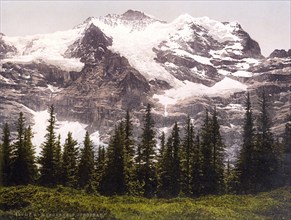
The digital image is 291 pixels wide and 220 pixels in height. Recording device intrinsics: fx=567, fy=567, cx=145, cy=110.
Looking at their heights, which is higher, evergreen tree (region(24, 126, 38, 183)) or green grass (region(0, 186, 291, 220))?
evergreen tree (region(24, 126, 38, 183))

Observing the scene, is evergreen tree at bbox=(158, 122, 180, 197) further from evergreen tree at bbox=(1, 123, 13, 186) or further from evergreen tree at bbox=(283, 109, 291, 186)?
evergreen tree at bbox=(1, 123, 13, 186)

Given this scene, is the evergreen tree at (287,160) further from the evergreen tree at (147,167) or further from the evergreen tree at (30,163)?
the evergreen tree at (30,163)

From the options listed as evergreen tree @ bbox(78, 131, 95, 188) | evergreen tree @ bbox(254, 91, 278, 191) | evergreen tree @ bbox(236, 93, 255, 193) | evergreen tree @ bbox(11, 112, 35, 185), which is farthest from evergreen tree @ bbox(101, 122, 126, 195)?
evergreen tree @ bbox(254, 91, 278, 191)

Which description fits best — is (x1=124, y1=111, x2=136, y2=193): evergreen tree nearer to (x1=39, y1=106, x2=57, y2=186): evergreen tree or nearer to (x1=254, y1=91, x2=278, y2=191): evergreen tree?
(x1=39, y1=106, x2=57, y2=186): evergreen tree

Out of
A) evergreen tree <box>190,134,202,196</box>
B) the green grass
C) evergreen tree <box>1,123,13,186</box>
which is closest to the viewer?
the green grass

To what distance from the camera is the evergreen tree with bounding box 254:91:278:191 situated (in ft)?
215

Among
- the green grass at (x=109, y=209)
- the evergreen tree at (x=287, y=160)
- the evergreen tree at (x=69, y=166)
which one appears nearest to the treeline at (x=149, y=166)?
the evergreen tree at (x=69, y=166)

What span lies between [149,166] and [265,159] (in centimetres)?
1404

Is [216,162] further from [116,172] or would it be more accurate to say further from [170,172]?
[116,172]

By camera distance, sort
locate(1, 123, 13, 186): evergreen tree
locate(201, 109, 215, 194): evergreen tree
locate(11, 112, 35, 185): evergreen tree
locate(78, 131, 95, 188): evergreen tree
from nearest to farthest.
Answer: locate(1, 123, 13, 186): evergreen tree → locate(11, 112, 35, 185): evergreen tree → locate(201, 109, 215, 194): evergreen tree → locate(78, 131, 95, 188): evergreen tree

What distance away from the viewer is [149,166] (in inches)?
2709

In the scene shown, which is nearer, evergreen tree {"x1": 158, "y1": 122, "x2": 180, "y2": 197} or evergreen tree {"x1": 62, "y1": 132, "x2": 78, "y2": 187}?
evergreen tree {"x1": 62, "y1": 132, "x2": 78, "y2": 187}

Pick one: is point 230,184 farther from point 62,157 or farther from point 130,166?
point 62,157

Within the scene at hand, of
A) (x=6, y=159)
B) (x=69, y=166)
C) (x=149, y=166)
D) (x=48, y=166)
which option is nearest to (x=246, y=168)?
(x=149, y=166)
